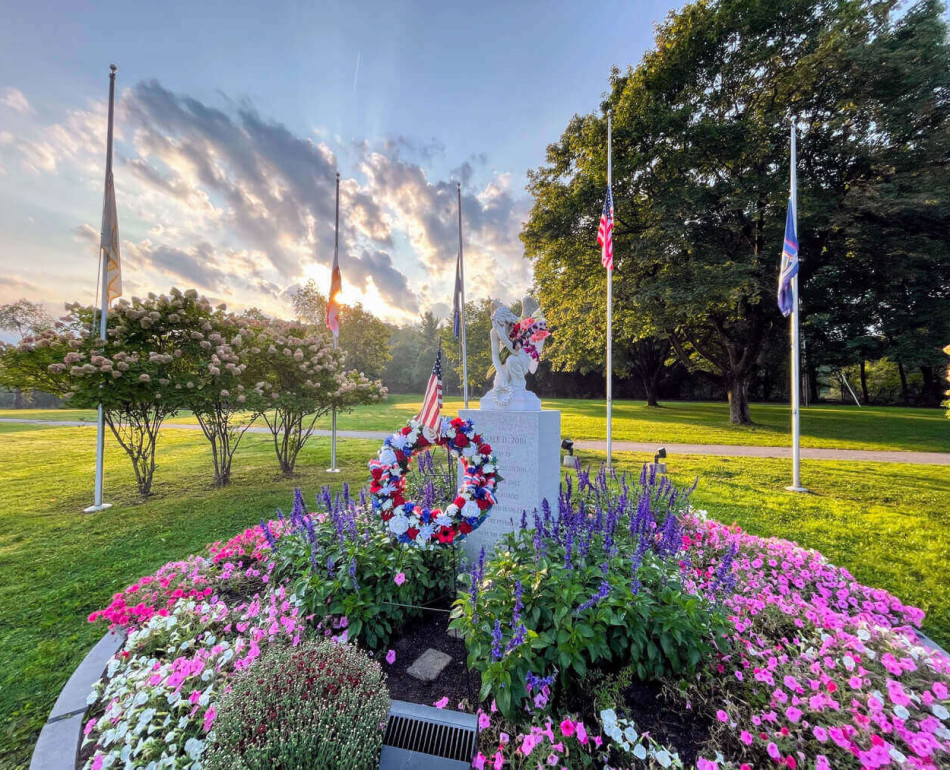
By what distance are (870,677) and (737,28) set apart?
1770 centimetres

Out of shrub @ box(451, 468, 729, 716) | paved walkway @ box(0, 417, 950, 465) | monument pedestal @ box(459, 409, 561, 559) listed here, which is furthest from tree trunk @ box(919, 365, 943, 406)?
shrub @ box(451, 468, 729, 716)

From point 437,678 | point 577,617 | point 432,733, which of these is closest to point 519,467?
point 577,617

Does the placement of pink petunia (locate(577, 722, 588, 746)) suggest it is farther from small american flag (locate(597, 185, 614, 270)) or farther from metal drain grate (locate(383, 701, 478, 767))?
small american flag (locate(597, 185, 614, 270))

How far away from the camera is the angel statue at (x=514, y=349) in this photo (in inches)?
170

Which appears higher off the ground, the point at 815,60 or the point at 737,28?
the point at 737,28

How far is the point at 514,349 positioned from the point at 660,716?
3.33 meters

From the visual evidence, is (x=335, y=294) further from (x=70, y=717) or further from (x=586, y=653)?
(x=586, y=653)

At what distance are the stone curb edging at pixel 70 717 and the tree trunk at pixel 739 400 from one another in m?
19.5

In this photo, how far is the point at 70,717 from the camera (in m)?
2.29

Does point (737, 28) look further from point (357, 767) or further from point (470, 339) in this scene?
point (470, 339)

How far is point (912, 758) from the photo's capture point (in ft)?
6.05

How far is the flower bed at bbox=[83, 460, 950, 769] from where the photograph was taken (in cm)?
196

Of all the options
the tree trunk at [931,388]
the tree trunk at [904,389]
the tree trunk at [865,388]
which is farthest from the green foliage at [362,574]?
the tree trunk at [865,388]

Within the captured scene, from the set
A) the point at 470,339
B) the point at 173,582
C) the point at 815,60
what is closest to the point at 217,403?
the point at 173,582
